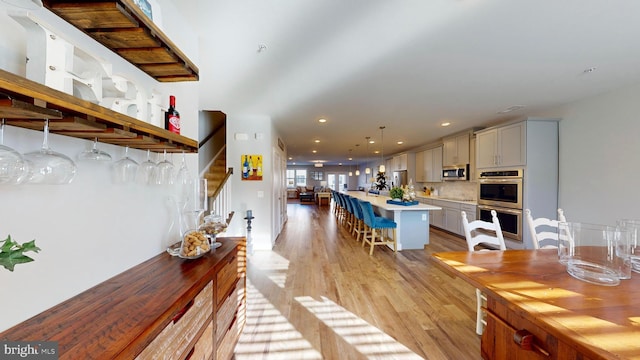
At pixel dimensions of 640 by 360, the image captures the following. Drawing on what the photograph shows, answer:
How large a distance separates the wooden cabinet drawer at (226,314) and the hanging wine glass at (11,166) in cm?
114

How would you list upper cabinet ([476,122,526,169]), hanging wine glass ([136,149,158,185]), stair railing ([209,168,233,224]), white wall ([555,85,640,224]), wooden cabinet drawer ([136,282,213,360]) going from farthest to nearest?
upper cabinet ([476,122,526,169]) → stair railing ([209,168,233,224]) → white wall ([555,85,640,224]) → hanging wine glass ([136,149,158,185]) → wooden cabinet drawer ([136,282,213,360])

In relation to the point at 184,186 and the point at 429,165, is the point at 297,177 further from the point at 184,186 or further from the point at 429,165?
the point at 184,186

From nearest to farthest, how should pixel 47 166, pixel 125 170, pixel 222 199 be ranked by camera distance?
1. pixel 47 166
2. pixel 125 170
3. pixel 222 199

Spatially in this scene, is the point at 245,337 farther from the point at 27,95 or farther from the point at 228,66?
the point at 228,66

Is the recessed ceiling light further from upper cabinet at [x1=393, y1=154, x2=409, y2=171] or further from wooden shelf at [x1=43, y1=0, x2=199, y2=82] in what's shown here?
wooden shelf at [x1=43, y1=0, x2=199, y2=82]

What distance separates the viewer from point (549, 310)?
2.98ft

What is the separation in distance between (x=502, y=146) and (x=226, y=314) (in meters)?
5.14

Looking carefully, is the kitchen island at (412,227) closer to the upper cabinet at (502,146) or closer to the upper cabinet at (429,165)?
the upper cabinet at (502,146)

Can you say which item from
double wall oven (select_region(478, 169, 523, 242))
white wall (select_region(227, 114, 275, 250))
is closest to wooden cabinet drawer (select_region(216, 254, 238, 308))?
white wall (select_region(227, 114, 275, 250))

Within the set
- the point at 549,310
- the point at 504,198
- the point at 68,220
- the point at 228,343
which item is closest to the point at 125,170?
the point at 68,220

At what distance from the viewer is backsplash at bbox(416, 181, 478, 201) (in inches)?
232

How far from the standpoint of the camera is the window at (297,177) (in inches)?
676

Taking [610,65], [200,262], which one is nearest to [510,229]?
[610,65]

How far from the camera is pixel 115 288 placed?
107 centimetres
